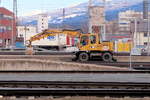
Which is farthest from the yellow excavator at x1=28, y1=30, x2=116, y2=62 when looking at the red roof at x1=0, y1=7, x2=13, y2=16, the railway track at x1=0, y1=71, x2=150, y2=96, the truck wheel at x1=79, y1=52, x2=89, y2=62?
the red roof at x1=0, y1=7, x2=13, y2=16

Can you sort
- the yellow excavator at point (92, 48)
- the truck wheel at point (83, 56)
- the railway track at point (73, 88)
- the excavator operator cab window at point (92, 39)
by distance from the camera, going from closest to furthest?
the railway track at point (73, 88)
the excavator operator cab window at point (92, 39)
the yellow excavator at point (92, 48)
the truck wheel at point (83, 56)

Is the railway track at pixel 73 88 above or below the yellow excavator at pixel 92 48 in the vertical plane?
below

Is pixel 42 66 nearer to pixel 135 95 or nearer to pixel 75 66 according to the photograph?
pixel 75 66

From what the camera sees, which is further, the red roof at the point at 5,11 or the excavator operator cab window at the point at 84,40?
the red roof at the point at 5,11

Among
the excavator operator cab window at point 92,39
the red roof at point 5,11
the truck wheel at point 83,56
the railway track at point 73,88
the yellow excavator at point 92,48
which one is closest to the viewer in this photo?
the railway track at point 73,88

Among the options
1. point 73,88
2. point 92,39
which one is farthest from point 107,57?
point 73,88

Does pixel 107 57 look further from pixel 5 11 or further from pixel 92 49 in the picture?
pixel 5 11

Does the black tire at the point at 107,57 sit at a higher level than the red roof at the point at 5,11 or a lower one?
lower

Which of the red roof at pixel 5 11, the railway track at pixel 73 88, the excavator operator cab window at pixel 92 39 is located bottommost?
the railway track at pixel 73 88

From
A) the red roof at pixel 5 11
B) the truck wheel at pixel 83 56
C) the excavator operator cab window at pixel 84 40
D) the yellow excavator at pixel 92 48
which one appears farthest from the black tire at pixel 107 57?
the red roof at pixel 5 11

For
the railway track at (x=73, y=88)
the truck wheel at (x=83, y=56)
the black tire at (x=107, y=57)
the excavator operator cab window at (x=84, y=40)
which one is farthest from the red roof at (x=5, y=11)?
the railway track at (x=73, y=88)

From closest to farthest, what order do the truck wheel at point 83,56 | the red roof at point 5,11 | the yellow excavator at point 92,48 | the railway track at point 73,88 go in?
the railway track at point 73,88, the yellow excavator at point 92,48, the truck wheel at point 83,56, the red roof at point 5,11

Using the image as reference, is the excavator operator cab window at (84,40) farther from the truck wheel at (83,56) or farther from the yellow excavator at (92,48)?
the truck wheel at (83,56)

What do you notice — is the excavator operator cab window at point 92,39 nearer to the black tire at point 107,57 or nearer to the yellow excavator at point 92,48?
the yellow excavator at point 92,48
